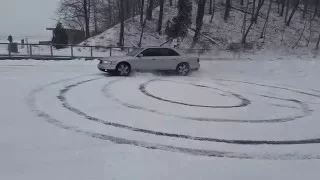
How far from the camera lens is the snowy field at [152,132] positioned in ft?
17.1

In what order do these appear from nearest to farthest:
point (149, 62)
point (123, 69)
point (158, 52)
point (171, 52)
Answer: point (123, 69) < point (149, 62) < point (158, 52) < point (171, 52)

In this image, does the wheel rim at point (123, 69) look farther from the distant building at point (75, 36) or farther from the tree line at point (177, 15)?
the distant building at point (75, 36)

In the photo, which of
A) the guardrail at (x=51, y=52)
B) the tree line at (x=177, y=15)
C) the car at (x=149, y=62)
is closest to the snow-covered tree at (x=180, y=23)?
the tree line at (x=177, y=15)

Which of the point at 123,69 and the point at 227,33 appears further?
the point at 227,33

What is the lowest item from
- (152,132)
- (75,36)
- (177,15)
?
(152,132)

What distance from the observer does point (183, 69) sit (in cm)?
1730

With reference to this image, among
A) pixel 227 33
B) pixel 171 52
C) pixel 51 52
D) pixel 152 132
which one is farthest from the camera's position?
pixel 227 33

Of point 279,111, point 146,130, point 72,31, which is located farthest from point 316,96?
point 72,31

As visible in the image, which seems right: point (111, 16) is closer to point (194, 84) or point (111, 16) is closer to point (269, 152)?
point (194, 84)

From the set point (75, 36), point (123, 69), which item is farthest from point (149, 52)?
point (75, 36)

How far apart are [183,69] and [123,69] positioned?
11.1 ft

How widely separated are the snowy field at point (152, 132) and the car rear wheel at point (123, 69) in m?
2.54

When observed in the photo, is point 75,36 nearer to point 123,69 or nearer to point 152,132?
point 123,69

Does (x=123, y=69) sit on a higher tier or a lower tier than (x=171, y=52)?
lower
